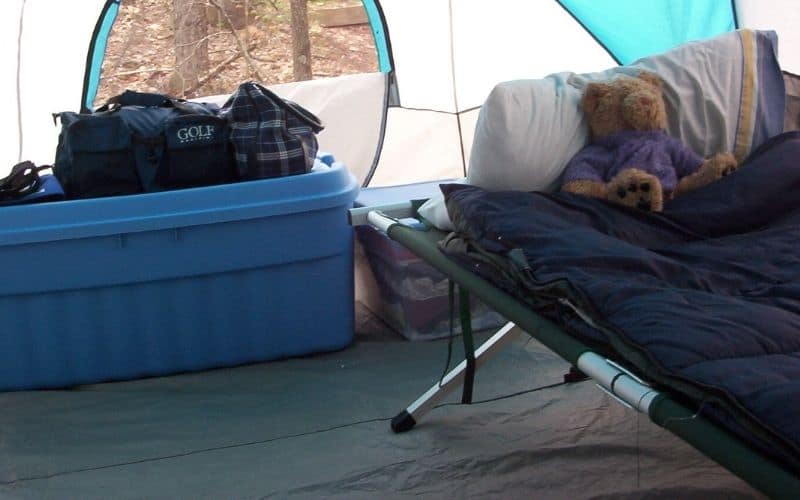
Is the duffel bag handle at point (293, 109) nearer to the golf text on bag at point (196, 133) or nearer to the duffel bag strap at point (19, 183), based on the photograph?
the golf text on bag at point (196, 133)

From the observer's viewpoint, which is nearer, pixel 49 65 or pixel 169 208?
pixel 169 208

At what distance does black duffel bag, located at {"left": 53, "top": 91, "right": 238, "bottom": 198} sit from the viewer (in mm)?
2160

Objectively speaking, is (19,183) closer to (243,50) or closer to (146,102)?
(146,102)

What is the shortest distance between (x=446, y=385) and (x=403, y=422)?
124 mm

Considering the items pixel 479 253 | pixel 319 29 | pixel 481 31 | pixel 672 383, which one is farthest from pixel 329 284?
pixel 319 29

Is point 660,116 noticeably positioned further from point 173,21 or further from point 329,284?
point 173,21

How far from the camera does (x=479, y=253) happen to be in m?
1.49

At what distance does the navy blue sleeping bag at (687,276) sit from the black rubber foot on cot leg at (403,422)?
47 centimetres

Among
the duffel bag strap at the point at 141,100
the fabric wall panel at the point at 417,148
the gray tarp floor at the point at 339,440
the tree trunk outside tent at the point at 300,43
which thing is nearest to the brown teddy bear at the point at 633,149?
the gray tarp floor at the point at 339,440

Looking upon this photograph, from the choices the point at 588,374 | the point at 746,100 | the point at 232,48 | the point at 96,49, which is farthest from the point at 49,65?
the point at 232,48

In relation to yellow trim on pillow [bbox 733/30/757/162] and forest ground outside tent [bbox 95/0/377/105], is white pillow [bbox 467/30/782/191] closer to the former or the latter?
yellow trim on pillow [bbox 733/30/757/162]

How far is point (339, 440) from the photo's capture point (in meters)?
1.89

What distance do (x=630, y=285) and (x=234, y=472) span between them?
2.94 ft

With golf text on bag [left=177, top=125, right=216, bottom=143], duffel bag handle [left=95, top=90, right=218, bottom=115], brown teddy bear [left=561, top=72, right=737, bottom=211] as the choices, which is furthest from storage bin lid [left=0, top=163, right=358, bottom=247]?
brown teddy bear [left=561, top=72, right=737, bottom=211]
